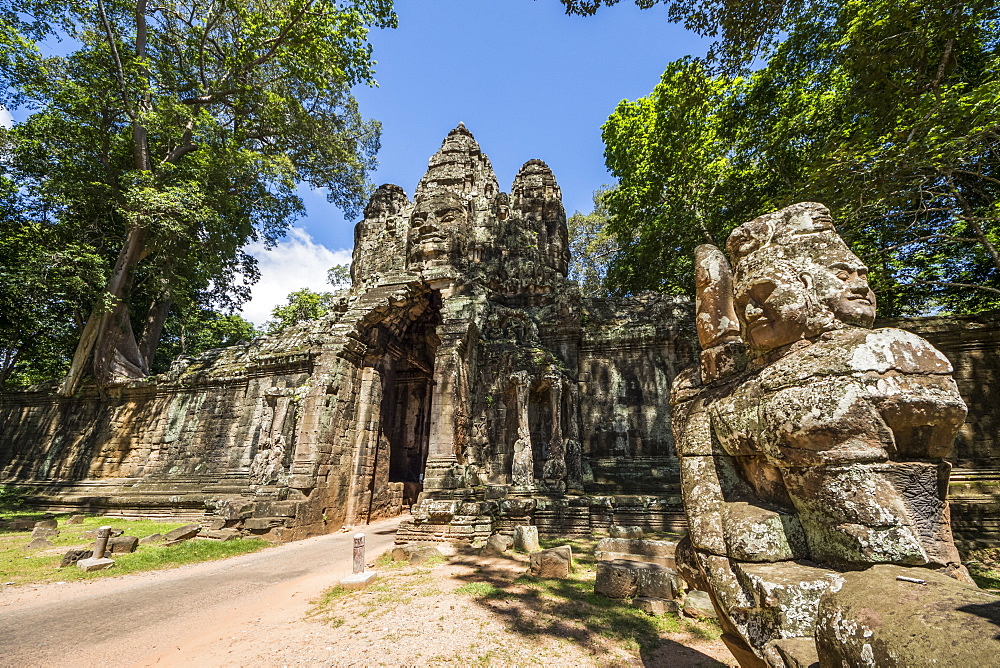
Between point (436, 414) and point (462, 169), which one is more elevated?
point (462, 169)

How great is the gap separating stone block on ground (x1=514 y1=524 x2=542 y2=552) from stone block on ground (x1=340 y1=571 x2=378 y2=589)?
267 cm

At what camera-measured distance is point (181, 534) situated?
869 centimetres

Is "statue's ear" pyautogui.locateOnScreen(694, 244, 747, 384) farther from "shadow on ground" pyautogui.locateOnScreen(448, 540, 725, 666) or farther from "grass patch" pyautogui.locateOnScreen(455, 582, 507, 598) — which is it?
"grass patch" pyautogui.locateOnScreen(455, 582, 507, 598)

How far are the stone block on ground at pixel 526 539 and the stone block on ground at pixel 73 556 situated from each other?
7323 mm

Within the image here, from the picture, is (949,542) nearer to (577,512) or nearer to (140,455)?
(577,512)

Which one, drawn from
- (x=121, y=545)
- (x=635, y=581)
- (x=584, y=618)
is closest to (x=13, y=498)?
(x=121, y=545)

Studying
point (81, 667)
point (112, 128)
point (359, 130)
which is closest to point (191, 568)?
point (81, 667)

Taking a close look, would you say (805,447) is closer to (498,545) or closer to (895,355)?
(895,355)

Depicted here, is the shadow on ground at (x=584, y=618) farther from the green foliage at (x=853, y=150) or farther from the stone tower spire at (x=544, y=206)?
the stone tower spire at (x=544, y=206)

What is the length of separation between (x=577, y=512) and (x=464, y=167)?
14895 millimetres

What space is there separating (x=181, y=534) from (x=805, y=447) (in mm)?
11170

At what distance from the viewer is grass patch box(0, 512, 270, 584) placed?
6.29 metres

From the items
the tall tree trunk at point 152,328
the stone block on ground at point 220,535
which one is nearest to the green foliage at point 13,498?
the tall tree trunk at point 152,328

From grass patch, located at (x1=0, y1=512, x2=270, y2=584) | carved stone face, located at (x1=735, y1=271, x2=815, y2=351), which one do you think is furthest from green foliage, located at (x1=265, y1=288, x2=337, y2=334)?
carved stone face, located at (x1=735, y1=271, x2=815, y2=351)
